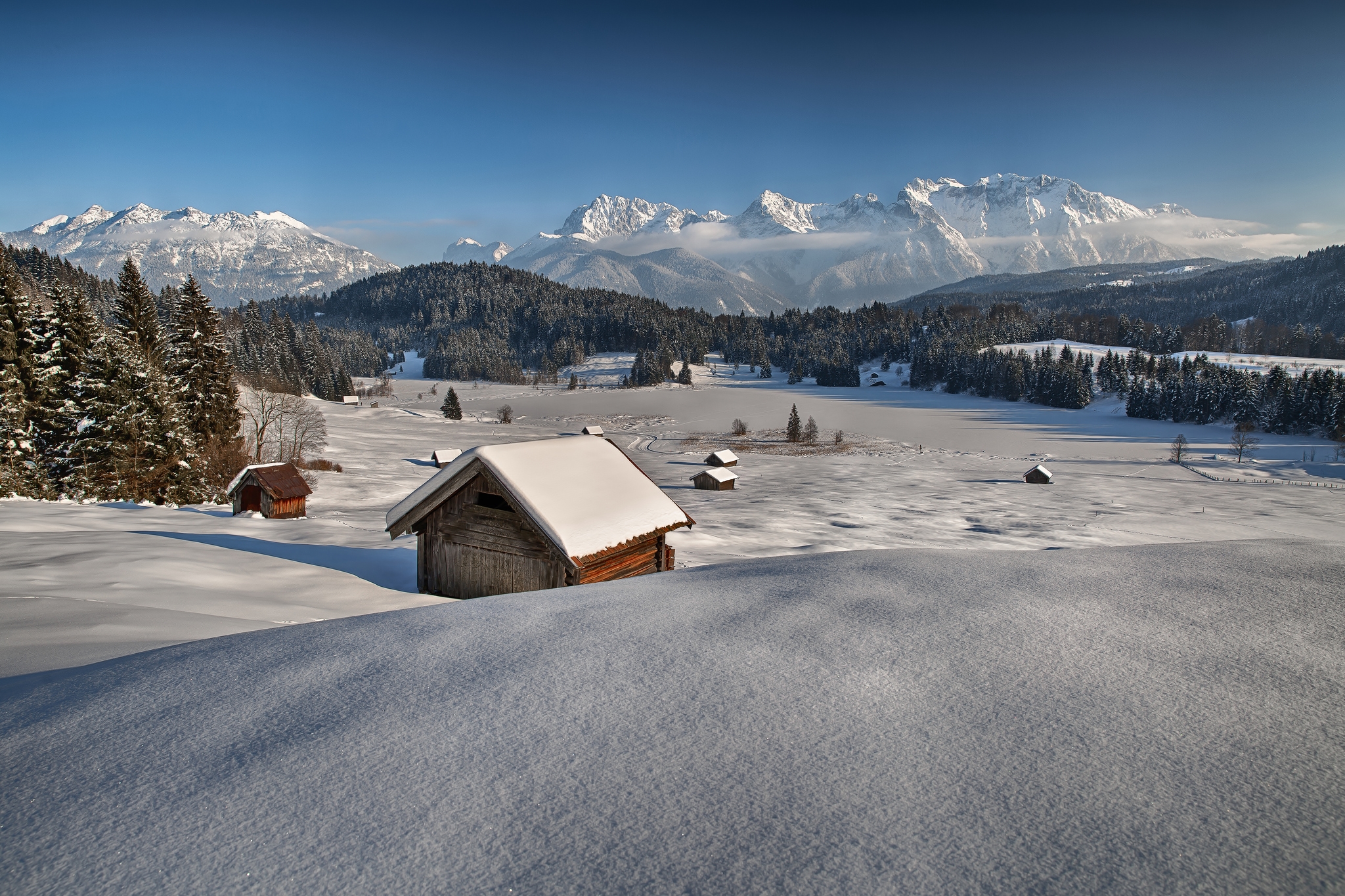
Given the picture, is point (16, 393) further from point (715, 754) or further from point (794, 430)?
point (794, 430)

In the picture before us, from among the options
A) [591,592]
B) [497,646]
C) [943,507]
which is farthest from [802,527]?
[497,646]

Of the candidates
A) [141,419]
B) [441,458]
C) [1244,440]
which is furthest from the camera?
[1244,440]

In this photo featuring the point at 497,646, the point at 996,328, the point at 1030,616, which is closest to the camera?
the point at 497,646

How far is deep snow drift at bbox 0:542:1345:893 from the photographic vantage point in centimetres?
328

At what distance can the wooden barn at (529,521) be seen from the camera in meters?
12.4

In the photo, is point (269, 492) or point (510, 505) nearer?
point (510, 505)

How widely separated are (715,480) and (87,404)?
3517cm

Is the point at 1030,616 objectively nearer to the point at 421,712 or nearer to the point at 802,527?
the point at 421,712

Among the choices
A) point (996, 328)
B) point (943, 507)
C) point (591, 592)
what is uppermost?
point (996, 328)

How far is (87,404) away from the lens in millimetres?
26109

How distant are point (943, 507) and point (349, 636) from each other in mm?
40649

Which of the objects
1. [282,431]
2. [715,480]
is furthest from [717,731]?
[282,431]

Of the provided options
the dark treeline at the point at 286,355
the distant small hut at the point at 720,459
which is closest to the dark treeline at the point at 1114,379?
the distant small hut at the point at 720,459

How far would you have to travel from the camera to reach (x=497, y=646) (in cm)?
612
